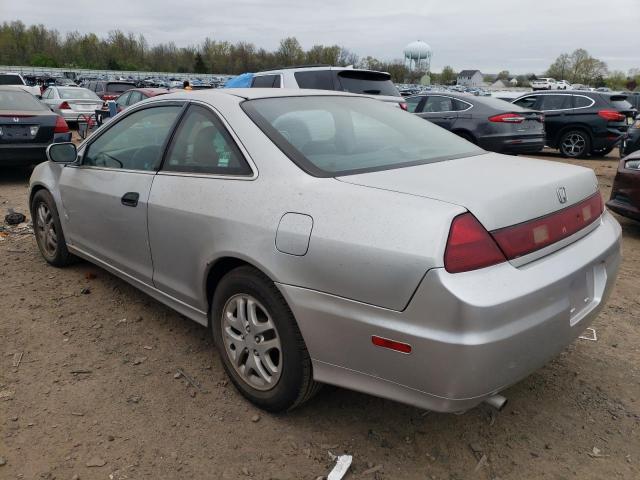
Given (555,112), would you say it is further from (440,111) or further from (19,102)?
(19,102)

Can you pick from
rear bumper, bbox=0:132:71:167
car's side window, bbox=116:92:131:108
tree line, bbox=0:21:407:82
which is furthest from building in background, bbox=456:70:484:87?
rear bumper, bbox=0:132:71:167

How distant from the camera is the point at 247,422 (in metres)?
2.55

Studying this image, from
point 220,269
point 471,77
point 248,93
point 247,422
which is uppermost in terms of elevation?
point 471,77

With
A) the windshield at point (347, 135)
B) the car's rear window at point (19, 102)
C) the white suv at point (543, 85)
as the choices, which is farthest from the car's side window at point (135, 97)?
the white suv at point (543, 85)

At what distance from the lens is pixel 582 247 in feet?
7.64

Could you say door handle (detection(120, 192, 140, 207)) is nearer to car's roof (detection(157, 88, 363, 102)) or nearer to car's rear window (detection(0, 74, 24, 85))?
car's roof (detection(157, 88, 363, 102))

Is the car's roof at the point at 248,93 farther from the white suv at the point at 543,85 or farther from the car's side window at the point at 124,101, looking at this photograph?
the white suv at the point at 543,85

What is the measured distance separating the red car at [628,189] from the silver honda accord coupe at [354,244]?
3.01 m

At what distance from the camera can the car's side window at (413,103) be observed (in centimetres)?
1145

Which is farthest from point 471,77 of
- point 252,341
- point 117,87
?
point 252,341

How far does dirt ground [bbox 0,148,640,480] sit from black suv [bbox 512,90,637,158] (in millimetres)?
9739

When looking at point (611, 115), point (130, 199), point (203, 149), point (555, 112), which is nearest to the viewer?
point (203, 149)

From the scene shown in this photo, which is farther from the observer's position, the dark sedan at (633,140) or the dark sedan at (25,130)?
the dark sedan at (633,140)

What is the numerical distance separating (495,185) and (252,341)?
1.31 metres
